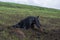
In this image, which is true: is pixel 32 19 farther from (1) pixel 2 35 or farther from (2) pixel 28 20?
(1) pixel 2 35

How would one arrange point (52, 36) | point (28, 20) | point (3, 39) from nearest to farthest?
point (3, 39), point (52, 36), point (28, 20)

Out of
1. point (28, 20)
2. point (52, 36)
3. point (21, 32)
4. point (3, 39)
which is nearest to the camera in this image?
point (3, 39)

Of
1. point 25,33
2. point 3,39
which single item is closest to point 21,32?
point 25,33

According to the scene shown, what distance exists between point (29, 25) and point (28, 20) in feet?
1.04

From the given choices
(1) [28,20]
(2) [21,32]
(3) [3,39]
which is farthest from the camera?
(1) [28,20]

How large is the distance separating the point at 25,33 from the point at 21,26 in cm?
148

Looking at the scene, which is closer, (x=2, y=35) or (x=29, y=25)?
(x=2, y=35)

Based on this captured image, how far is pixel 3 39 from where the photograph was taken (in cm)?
1265

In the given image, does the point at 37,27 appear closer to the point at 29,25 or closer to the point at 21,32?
the point at 29,25

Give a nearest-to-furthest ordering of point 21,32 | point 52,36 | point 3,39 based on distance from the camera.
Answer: point 3,39
point 21,32
point 52,36

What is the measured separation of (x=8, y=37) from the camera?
510 inches

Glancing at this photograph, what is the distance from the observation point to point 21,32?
1398cm

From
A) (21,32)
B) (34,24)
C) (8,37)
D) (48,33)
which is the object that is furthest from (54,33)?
(8,37)

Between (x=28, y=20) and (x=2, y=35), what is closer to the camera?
(x=2, y=35)
